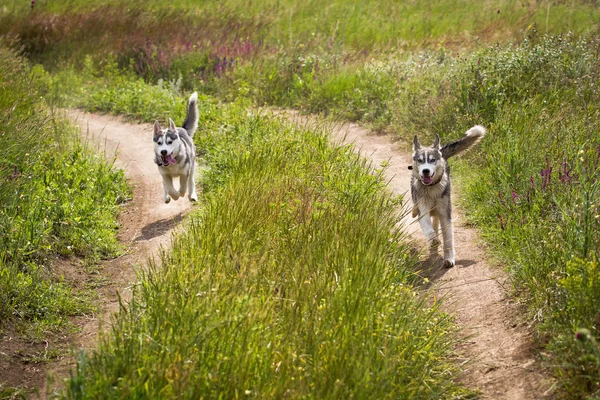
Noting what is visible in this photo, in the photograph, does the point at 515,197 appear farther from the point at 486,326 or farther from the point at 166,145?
the point at 166,145

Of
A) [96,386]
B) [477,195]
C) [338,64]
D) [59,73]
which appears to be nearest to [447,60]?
[338,64]

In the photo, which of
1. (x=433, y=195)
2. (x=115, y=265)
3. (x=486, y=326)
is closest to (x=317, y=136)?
(x=433, y=195)

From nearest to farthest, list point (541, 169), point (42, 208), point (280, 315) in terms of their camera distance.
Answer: point (280, 315) < point (42, 208) < point (541, 169)

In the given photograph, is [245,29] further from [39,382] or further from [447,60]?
[39,382]

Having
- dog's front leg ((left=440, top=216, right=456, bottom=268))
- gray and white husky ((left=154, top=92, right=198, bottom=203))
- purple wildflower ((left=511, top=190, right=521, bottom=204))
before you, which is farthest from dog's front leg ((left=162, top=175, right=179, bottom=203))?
purple wildflower ((left=511, top=190, right=521, bottom=204))

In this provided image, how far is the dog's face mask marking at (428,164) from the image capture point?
7.62 m

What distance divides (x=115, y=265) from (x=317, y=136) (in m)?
3.13

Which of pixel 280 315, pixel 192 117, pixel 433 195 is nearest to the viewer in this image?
pixel 280 315

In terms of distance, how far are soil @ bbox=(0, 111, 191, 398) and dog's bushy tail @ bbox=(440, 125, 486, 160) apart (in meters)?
3.02

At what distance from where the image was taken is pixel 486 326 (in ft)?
20.7

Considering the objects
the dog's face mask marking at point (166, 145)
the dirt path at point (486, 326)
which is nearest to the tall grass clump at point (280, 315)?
the dirt path at point (486, 326)

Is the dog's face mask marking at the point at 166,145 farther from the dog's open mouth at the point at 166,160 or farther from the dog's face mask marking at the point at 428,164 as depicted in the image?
the dog's face mask marking at the point at 428,164

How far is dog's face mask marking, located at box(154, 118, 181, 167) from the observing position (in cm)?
959

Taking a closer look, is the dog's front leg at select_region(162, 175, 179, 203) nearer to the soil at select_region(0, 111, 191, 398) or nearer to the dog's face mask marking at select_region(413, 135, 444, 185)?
the soil at select_region(0, 111, 191, 398)
